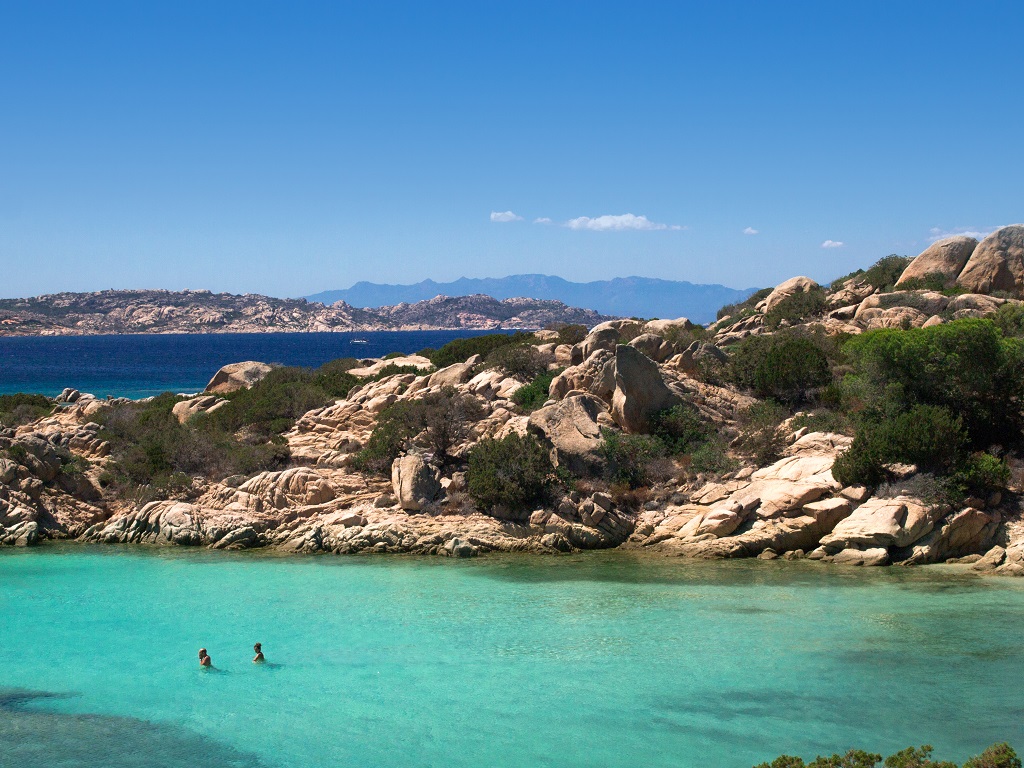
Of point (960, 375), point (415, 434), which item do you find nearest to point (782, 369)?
point (960, 375)

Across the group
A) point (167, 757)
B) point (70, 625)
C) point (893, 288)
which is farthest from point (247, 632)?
point (893, 288)

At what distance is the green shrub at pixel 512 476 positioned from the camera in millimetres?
23375

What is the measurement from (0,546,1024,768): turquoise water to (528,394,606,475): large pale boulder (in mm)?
3717

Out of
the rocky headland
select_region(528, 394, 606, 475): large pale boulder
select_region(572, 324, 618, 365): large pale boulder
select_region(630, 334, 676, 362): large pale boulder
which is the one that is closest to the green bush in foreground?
the rocky headland

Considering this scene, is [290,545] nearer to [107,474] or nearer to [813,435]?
[107,474]

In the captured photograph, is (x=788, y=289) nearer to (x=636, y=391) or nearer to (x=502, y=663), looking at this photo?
(x=636, y=391)

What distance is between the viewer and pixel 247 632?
16.9 meters

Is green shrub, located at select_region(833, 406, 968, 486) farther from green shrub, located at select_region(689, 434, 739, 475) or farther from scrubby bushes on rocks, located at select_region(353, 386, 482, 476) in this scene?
scrubby bushes on rocks, located at select_region(353, 386, 482, 476)

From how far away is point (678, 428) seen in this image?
26.4m

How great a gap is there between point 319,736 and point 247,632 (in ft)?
16.3

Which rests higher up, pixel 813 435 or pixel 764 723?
pixel 813 435

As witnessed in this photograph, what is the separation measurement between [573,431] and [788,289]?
20.7m

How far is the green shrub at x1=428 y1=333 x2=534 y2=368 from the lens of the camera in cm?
3787

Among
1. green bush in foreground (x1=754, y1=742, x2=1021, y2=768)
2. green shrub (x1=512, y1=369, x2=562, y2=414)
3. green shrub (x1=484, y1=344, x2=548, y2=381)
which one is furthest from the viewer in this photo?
green shrub (x1=484, y1=344, x2=548, y2=381)
